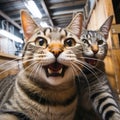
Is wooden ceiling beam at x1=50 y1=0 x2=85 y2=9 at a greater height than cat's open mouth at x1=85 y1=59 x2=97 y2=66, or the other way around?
wooden ceiling beam at x1=50 y1=0 x2=85 y2=9

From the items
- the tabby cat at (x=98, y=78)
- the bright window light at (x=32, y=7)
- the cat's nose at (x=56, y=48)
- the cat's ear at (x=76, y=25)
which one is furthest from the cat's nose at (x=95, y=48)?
the bright window light at (x=32, y=7)

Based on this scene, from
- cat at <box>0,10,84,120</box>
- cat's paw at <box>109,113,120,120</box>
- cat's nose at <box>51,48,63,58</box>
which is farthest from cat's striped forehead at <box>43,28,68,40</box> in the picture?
cat's paw at <box>109,113,120,120</box>

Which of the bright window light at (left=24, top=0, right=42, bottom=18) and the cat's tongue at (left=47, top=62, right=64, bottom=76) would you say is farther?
the bright window light at (left=24, top=0, right=42, bottom=18)

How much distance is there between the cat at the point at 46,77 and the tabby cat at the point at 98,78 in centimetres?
14

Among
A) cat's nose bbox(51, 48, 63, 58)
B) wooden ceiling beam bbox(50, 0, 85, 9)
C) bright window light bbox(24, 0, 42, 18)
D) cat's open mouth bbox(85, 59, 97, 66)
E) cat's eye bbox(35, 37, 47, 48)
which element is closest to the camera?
cat's nose bbox(51, 48, 63, 58)

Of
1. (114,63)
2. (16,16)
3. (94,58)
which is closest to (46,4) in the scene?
(16,16)

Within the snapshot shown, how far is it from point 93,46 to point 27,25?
1.35 ft

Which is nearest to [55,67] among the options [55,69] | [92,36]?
[55,69]

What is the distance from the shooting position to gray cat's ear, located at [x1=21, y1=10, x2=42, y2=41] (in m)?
1.09

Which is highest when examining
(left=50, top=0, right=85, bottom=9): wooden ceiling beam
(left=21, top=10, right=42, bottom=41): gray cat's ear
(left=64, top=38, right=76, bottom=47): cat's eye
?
(left=50, top=0, right=85, bottom=9): wooden ceiling beam

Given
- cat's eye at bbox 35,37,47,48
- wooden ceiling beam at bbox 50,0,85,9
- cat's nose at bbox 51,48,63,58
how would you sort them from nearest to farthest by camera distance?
cat's nose at bbox 51,48,63,58 < cat's eye at bbox 35,37,47,48 < wooden ceiling beam at bbox 50,0,85,9

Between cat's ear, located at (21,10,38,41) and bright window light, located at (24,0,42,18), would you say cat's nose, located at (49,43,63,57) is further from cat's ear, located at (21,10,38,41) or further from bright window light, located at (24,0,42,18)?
bright window light, located at (24,0,42,18)

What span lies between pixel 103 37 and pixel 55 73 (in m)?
0.63

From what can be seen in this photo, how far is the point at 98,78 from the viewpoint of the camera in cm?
127
